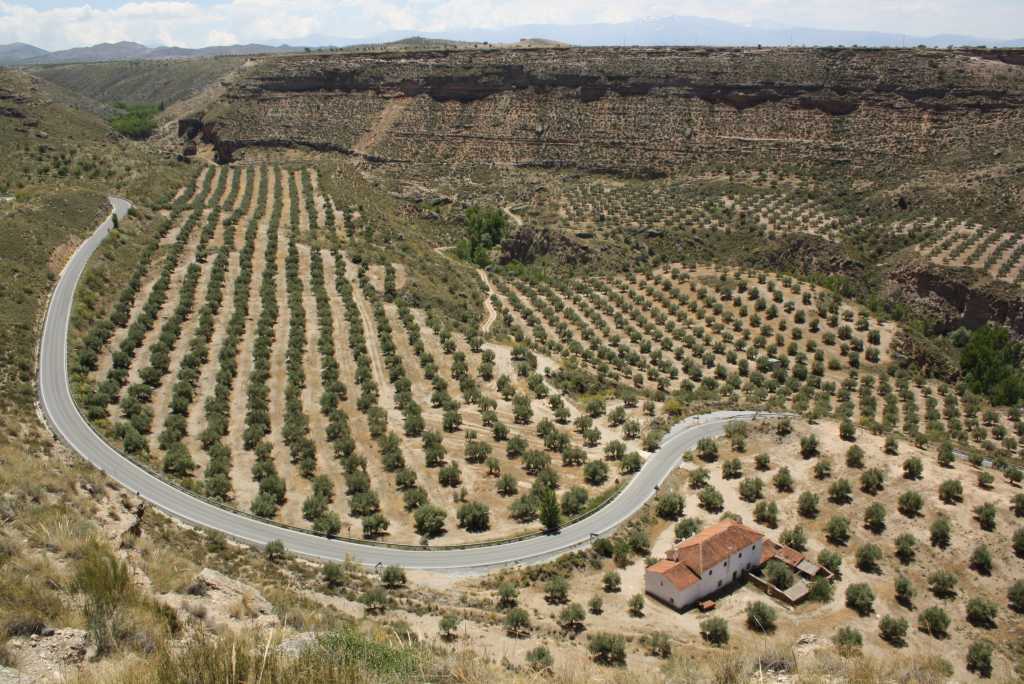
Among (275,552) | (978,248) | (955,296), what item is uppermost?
(978,248)

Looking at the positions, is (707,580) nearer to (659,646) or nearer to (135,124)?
(659,646)

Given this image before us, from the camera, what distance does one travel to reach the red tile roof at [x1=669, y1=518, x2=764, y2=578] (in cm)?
2666

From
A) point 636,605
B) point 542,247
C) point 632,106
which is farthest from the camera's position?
point 632,106

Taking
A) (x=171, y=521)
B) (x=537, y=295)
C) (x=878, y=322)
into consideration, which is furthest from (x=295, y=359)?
(x=878, y=322)

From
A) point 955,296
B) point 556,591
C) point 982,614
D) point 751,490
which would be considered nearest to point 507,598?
point 556,591

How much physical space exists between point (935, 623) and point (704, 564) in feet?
26.8

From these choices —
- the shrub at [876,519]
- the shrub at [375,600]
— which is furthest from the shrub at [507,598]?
the shrub at [876,519]

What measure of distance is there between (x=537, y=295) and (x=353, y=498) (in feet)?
140

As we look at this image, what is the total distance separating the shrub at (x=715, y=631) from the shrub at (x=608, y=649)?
3559 millimetres

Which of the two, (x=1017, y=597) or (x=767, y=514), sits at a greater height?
(x=767, y=514)

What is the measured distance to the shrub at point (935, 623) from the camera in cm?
2474

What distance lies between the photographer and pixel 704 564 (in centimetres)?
2647

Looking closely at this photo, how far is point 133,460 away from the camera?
32.5 meters

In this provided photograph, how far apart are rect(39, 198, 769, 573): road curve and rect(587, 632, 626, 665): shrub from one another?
6678mm
